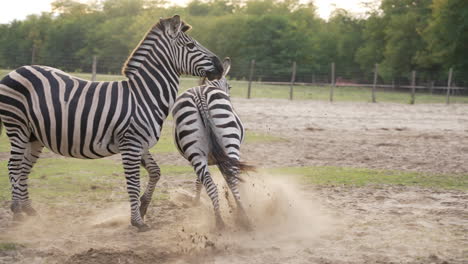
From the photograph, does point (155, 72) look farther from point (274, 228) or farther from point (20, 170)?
point (274, 228)

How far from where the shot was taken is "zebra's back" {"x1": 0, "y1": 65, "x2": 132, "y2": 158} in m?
5.41

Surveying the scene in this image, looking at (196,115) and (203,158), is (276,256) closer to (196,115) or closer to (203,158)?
(203,158)

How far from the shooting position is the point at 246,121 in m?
17.2

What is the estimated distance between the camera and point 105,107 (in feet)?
17.9

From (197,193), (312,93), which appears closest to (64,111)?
(197,193)

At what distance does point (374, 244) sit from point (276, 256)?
1040 millimetres

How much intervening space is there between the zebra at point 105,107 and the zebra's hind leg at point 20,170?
10mm

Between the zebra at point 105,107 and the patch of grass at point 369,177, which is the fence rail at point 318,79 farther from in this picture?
the zebra at point 105,107

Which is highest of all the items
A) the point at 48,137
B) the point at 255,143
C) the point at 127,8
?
the point at 127,8

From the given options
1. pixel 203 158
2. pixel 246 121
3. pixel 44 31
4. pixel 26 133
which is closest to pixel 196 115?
pixel 203 158

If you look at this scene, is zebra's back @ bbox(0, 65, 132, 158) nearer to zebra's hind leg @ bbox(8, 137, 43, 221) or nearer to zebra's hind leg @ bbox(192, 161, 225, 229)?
zebra's hind leg @ bbox(8, 137, 43, 221)

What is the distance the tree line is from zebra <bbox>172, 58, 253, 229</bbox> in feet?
93.9

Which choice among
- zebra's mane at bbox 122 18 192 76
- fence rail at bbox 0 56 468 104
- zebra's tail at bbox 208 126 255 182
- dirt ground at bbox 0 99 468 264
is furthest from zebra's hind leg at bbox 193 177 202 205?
fence rail at bbox 0 56 468 104

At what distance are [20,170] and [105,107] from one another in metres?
1.27
